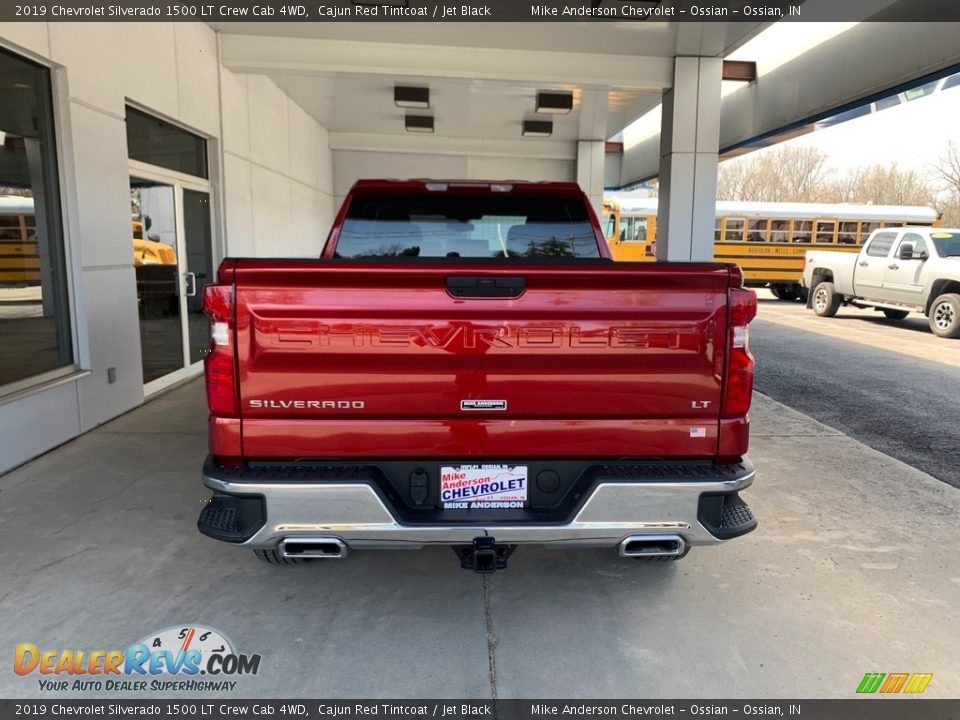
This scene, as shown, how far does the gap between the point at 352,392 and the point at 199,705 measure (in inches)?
51.8

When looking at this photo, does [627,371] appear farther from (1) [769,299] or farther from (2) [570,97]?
(1) [769,299]

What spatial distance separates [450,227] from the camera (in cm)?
396

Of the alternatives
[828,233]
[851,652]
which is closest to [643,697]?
[851,652]

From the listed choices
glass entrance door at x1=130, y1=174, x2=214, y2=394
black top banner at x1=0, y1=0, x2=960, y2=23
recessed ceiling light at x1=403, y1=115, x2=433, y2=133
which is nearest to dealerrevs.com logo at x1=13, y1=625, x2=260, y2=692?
glass entrance door at x1=130, y1=174, x2=214, y2=394

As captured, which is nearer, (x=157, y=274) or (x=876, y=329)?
(x=157, y=274)

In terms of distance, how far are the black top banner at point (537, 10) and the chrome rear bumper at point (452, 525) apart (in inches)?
251

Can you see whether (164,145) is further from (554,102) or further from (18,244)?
(554,102)

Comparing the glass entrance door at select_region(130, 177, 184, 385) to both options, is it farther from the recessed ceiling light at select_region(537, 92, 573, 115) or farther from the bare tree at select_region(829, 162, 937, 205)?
the bare tree at select_region(829, 162, 937, 205)

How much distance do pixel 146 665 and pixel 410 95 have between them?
1098cm

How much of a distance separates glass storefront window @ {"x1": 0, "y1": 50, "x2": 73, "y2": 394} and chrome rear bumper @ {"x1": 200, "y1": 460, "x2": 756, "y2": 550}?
3734 mm

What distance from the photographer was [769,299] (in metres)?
23.0

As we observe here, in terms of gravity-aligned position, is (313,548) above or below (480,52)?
below

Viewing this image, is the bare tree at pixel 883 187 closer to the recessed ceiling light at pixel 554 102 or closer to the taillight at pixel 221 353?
the recessed ceiling light at pixel 554 102

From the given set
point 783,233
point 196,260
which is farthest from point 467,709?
point 783,233
